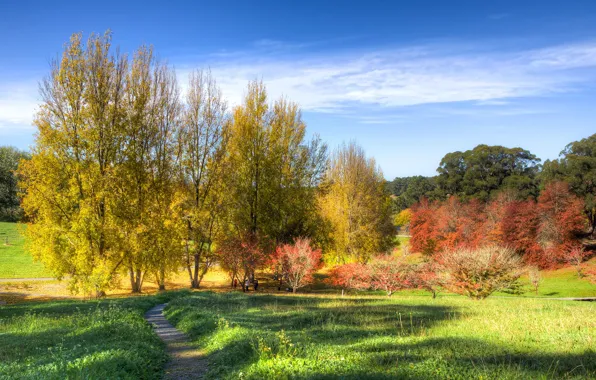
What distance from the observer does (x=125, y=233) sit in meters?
21.9

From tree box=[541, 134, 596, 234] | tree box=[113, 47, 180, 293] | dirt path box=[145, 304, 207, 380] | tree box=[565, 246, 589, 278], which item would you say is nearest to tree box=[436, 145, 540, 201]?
tree box=[541, 134, 596, 234]

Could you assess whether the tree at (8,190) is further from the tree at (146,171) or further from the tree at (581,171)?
the tree at (581,171)

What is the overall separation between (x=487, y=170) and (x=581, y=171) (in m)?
15.1

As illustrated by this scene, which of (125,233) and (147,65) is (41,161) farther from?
(147,65)

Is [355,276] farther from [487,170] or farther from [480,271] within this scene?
[487,170]

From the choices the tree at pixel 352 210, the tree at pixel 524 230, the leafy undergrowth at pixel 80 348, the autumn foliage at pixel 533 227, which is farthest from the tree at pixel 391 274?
the tree at pixel 524 230

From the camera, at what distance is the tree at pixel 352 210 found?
34.1 meters

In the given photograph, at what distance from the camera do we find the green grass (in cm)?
3322

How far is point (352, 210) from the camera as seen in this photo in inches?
1387

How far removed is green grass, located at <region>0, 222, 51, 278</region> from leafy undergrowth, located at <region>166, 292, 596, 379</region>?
24.1 metres

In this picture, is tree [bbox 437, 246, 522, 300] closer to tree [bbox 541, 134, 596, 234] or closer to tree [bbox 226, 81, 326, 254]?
tree [bbox 226, 81, 326, 254]

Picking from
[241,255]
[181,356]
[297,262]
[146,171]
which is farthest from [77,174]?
[181,356]

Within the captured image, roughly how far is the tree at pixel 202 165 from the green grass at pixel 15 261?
10946 millimetres

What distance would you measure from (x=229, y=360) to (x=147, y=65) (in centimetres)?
2274
